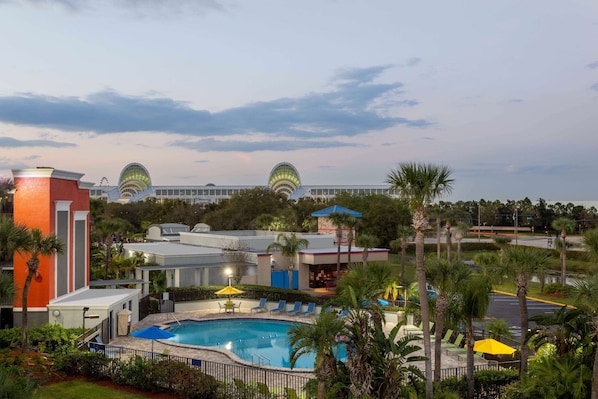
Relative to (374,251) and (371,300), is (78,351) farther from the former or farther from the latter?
(374,251)

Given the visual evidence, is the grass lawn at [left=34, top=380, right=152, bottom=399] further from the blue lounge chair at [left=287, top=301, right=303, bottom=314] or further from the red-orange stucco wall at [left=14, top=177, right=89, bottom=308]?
the blue lounge chair at [left=287, top=301, right=303, bottom=314]

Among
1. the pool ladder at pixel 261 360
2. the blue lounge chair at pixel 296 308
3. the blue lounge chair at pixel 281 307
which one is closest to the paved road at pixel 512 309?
the blue lounge chair at pixel 296 308

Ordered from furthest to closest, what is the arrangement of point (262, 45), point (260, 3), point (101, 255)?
point (101, 255) < point (262, 45) < point (260, 3)

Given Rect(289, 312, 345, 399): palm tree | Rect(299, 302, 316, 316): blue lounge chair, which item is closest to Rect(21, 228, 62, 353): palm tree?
Rect(289, 312, 345, 399): palm tree

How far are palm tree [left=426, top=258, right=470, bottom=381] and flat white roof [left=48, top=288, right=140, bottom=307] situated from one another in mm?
14375

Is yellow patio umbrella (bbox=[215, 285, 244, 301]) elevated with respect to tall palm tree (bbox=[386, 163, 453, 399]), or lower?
lower

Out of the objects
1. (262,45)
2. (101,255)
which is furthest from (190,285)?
(262,45)

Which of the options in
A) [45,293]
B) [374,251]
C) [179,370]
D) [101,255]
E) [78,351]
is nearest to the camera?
[179,370]

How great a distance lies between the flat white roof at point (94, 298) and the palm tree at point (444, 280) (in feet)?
47.2

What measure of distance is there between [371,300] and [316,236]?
30.6 metres

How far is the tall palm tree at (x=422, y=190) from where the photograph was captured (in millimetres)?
13625

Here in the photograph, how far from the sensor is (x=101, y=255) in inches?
1505

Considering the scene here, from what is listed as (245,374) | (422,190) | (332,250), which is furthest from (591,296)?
(332,250)

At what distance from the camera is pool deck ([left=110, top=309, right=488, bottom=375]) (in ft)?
71.2
